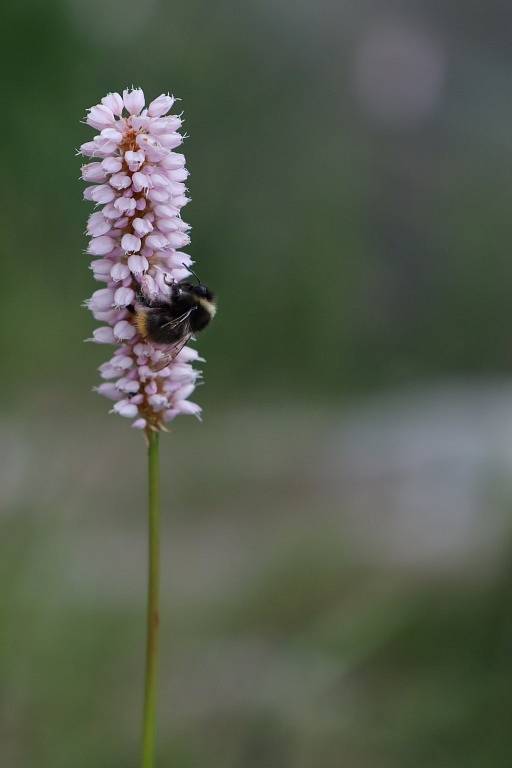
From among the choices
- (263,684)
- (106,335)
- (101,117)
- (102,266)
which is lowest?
(263,684)

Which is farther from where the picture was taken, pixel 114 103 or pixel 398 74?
pixel 398 74

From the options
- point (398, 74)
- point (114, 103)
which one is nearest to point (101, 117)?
point (114, 103)

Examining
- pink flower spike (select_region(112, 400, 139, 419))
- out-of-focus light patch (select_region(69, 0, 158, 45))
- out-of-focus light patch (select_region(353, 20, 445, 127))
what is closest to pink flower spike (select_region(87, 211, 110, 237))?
pink flower spike (select_region(112, 400, 139, 419))

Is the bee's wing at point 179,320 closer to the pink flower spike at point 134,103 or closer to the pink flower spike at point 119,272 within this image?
the pink flower spike at point 119,272

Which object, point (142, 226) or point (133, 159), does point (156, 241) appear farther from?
point (133, 159)

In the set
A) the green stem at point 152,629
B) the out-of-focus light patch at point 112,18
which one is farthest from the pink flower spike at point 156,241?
the out-of-focus light patch at point 112,18

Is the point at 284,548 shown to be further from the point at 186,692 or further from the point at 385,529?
the point at 385,529

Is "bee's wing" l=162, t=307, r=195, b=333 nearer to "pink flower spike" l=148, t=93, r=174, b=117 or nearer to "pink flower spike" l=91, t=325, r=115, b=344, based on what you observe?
"pink flower spike" l=91, t=325, r=115, b=344
